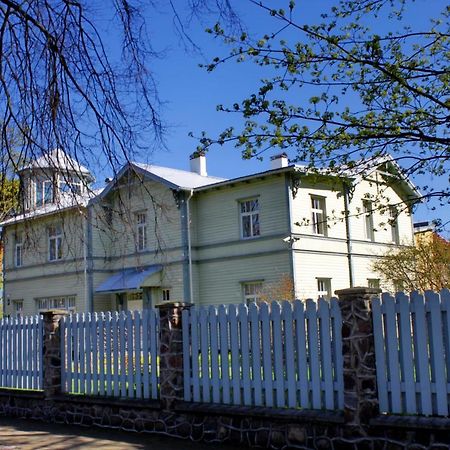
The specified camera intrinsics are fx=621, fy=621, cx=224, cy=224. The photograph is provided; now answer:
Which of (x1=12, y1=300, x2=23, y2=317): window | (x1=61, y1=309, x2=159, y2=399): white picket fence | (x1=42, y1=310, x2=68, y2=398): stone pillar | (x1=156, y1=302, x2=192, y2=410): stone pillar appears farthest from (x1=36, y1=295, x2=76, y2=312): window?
(x1=156, y1=302, x2=192, y2=410): stone pillar

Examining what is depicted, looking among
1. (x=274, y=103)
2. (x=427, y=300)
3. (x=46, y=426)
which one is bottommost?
(x=46, y=426)

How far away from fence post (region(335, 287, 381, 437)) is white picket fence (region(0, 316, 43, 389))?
5.74 m

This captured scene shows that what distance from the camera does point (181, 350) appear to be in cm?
837

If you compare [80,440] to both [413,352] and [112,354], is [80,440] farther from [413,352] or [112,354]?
[413,352]

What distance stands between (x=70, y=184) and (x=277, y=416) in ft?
11.4

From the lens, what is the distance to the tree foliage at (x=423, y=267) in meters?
18.0

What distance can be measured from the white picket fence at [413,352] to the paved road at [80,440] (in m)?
2.17

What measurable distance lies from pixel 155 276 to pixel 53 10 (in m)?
21.2

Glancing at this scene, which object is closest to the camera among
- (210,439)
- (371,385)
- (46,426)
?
(371,385)

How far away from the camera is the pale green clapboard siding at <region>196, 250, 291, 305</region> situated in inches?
938

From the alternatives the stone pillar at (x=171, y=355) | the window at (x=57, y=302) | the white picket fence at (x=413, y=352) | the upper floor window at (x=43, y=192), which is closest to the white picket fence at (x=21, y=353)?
the stone pillar at (x=171, y=355)

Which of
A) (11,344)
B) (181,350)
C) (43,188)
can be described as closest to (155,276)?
(11,344)

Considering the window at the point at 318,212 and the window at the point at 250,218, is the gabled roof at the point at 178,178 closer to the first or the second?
the window at the point at 250,218

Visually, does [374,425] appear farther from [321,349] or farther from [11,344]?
[11,344]
